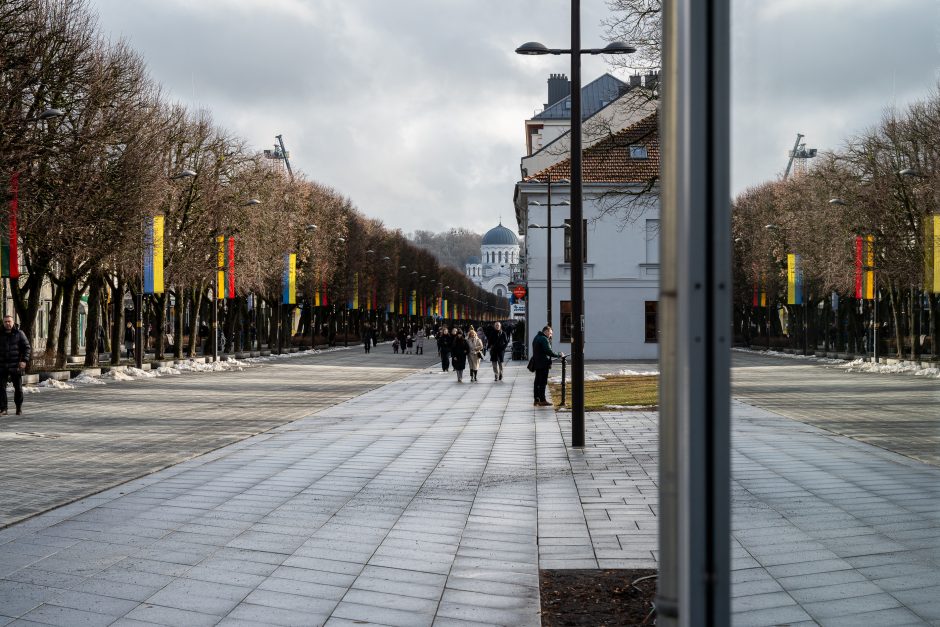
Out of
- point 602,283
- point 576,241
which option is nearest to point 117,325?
point 602,283

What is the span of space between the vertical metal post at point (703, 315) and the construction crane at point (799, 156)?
1.47m

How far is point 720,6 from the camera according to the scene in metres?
2.47

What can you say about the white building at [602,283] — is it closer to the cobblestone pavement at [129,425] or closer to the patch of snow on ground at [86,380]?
the cobblestone pavement at [129,425]

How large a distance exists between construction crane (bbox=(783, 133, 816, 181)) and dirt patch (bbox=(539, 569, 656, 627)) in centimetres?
252

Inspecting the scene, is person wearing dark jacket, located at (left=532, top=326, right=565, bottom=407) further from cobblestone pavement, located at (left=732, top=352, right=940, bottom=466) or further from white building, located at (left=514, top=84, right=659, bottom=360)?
white building, located at (left=514, top=84, right=659, bottom=360)

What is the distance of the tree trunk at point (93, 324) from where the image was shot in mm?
34000

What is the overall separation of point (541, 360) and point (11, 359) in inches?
387

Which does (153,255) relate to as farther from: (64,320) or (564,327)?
(564,327)

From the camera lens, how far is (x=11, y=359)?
1958cm

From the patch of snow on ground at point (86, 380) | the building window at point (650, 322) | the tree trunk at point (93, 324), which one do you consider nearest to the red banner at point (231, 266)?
the tree trunk at point (93, 324)

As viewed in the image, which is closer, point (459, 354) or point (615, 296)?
point (459, 354)

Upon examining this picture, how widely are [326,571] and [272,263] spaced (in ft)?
154

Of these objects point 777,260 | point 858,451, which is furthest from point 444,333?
point 858,451

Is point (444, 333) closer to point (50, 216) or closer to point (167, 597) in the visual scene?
point (50, 216)
